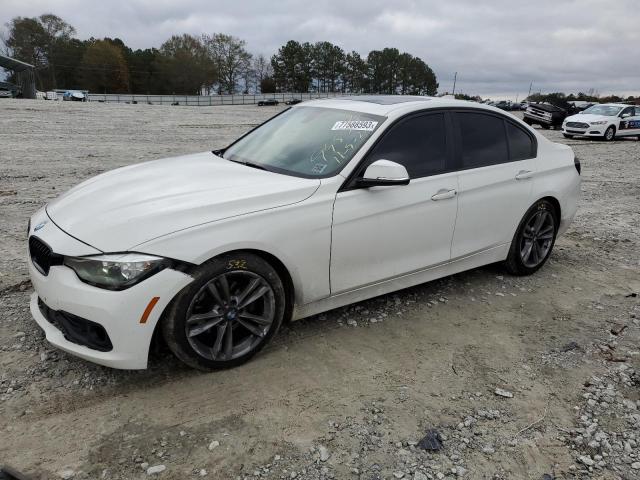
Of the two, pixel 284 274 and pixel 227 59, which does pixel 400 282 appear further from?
pixel 227 59

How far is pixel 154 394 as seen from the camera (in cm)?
295

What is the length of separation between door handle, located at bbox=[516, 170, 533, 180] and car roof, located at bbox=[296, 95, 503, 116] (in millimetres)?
624

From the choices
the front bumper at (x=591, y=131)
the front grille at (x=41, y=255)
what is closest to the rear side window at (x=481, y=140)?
the front grille at (x=41, y=255)

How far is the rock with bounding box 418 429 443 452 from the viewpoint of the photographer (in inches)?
104

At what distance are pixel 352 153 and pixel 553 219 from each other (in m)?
2.57

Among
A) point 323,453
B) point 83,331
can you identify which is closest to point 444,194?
point 323,453

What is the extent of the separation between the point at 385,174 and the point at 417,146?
0.70 metres

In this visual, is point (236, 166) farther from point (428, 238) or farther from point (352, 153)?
point (428, 238)

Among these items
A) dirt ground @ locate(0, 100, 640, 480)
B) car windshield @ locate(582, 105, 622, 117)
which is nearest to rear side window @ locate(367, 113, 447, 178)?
dirt ground @ locate(0, 100, 640, 480)

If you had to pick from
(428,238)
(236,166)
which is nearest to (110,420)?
(236,166)

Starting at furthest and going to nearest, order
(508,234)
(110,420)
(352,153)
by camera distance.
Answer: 1. (508,234)
2. (352,153)
3. (110,420)

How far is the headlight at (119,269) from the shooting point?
2688 millimetres

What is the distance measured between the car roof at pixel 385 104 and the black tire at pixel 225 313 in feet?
5.31

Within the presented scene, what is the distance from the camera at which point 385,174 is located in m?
3.36
